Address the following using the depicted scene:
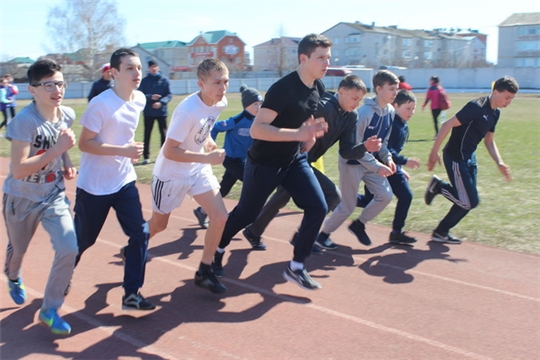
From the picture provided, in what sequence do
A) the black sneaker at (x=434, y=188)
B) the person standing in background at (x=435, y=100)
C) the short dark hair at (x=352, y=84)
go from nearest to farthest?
1. the short dark hair at (x=352, y=84)
2. the black sneaker at (x=434, y=188)
3. the person standing in background at (x=435, y=100)

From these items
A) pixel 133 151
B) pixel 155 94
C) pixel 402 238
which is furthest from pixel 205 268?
pixel 155 94

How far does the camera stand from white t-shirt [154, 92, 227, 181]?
15.6 feet

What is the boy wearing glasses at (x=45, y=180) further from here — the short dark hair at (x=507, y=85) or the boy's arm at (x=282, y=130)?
the short dark hair at (x=507, y=85)

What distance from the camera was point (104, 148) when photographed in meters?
4.36

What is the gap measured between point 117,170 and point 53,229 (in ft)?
2.29

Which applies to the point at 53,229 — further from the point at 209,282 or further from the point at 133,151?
the point at 209,282

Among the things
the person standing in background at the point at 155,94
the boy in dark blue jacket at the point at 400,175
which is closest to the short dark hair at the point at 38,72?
the boy in dark blue jacket at the point at 400,175

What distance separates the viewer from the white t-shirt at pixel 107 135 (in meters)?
4.40

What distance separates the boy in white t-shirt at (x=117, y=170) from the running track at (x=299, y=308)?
1.29 ft

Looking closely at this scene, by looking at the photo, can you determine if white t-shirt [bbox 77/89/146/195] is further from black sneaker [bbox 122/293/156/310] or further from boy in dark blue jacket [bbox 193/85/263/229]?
boy in dark blue jacket [bbox 193/85/263/229]

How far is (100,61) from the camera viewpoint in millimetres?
65125

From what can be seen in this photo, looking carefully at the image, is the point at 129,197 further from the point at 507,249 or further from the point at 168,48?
the point at 168,48

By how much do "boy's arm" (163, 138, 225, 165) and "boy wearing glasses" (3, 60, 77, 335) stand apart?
0.84 meters

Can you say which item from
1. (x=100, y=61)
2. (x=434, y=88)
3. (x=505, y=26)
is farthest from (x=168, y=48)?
(x=434, y=88)
